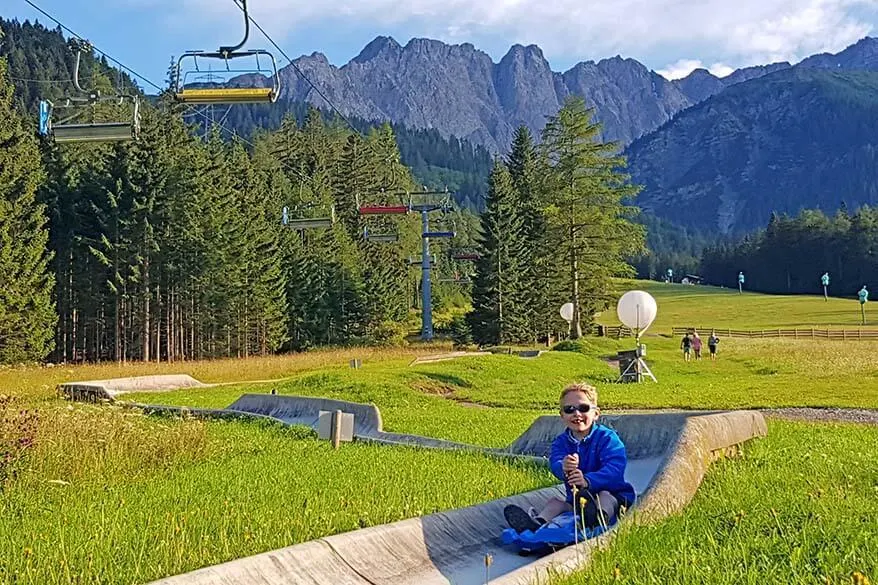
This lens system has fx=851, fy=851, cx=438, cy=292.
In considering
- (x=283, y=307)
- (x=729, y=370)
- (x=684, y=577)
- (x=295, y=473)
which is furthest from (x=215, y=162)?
(x=684, y=577)

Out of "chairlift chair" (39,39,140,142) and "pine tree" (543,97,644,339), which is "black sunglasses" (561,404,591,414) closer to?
"chairlift chair" (39,39,140,142)

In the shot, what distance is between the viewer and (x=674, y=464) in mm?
7660

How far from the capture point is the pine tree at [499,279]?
6300 centimetres

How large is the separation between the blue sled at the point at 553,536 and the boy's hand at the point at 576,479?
0.25 metres

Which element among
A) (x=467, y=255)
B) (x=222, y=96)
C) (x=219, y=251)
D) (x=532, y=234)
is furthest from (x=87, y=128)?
(x=532, y=234)

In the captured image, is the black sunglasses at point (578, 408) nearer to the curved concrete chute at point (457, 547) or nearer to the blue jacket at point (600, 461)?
the blue jacket at point (600, 461)

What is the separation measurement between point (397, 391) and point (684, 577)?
21.0 meters

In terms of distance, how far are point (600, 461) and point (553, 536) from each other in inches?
33.2

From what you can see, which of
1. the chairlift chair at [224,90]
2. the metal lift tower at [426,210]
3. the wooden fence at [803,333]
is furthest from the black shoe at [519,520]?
the wooden fence at [803,333]

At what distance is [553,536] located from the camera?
640 cm

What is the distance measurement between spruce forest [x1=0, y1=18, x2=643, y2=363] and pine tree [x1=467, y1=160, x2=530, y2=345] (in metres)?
0.11

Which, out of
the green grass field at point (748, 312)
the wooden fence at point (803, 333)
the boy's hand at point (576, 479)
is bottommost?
the wooden fence at point (803, 333)

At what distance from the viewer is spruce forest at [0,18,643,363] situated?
45906mm

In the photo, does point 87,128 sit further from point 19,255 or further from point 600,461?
point 19,255
